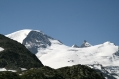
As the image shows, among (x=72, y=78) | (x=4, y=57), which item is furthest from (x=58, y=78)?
(x=4, y=57)

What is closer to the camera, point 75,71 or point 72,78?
point 72,78

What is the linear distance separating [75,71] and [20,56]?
100 m

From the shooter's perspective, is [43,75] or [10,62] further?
[10,62]

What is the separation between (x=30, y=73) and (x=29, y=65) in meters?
108

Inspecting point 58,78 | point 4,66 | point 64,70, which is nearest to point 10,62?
point 4,66

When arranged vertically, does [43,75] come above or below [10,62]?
below

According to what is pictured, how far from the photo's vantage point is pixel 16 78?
229 ft

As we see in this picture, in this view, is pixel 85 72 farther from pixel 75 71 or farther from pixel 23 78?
pixel 23 78

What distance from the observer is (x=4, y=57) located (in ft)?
608

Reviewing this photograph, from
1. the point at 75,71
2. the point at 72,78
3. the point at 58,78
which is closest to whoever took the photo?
the point at 58,78

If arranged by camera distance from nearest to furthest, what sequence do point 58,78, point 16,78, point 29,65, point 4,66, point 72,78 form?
point 16,78
point 58,78
point 72,78
point 4,66
point 29,65

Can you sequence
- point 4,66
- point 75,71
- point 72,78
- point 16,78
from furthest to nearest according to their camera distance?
point 4,66
point 75,71
point 72,78
point 16,78

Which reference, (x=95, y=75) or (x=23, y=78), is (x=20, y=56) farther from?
(x=23, y=78)

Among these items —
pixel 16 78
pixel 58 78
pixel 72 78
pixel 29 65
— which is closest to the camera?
pixel 16 78
